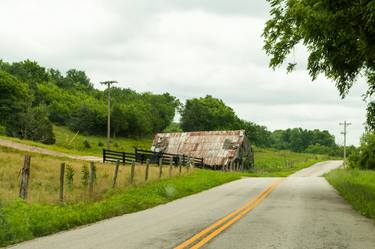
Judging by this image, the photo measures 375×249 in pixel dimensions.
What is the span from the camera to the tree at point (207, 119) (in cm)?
11656

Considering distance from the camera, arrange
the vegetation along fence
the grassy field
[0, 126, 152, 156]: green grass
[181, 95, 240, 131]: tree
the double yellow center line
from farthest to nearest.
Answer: [181, 95, 240, 131]: tree
[0, 126, 152, 156]: green grass
the vegetation along fence
the grassy field
the double yellow center line

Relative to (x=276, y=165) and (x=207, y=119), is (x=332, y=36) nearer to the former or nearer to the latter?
(x=276, y=165)

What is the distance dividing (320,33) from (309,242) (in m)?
8.68

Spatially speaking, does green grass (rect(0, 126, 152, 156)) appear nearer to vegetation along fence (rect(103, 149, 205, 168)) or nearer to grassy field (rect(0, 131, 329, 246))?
vegetation along fence (rect(103, 149, 205, 168))

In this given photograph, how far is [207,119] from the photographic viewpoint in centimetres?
11644

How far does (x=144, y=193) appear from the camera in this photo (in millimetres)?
16781

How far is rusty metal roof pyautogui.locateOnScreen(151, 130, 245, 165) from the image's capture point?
168 ft

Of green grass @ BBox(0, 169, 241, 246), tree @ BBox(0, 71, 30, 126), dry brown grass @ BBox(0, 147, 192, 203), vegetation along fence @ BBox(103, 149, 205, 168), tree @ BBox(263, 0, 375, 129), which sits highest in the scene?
tree @ BBox(0, 71, 30, 126)

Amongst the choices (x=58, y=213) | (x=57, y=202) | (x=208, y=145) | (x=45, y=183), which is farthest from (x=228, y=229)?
(x=208, y=145)

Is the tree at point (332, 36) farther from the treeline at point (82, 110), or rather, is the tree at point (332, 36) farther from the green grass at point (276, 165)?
the treeline at point (82, 110)

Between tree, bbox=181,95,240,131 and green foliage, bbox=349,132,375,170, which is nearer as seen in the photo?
green foliage, bbox=349,132,375,170

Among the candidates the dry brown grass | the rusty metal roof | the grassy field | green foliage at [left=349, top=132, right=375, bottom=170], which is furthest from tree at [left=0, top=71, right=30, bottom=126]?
the grassy field

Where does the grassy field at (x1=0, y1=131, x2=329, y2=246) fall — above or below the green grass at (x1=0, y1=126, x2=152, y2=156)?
below

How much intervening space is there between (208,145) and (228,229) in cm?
4372
